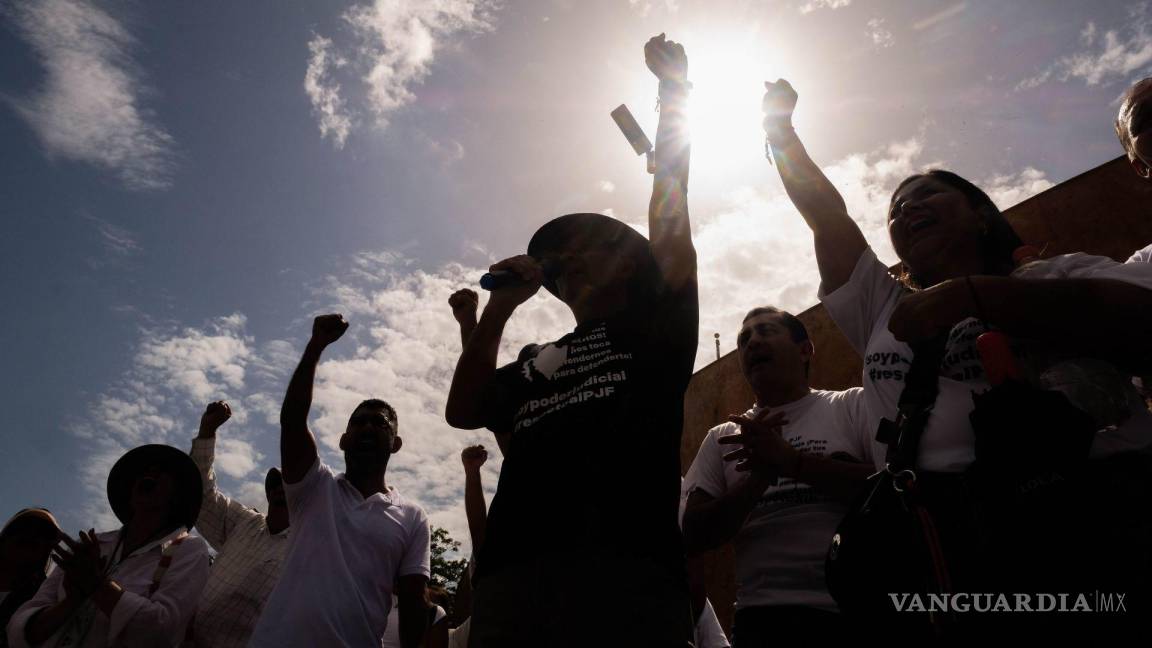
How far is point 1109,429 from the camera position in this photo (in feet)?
4.02

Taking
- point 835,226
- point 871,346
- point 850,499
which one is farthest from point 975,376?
point 850,499

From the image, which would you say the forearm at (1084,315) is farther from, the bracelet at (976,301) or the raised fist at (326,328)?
the raised fist at (326,328)

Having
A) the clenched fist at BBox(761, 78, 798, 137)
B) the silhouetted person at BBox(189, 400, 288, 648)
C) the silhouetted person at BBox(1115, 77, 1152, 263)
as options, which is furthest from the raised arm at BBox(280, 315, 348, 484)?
the silhouetted person at BBox(1115, 77, 1152, 263)

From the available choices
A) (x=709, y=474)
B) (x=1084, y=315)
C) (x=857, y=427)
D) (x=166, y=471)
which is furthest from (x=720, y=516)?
(x=166, y=471)

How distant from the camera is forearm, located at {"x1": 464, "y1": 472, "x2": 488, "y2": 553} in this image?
11.5ft

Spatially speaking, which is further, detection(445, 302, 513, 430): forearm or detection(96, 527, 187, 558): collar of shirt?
detection(96, 527, 187, 558): collar of shirt

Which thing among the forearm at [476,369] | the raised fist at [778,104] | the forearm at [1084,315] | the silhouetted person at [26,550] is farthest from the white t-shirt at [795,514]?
the silhouetted person at [26,550]

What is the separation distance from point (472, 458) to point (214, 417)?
92.7 inches

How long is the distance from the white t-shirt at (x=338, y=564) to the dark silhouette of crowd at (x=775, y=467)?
0.5 inches

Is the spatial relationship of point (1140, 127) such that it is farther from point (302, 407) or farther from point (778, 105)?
point (302, 407)

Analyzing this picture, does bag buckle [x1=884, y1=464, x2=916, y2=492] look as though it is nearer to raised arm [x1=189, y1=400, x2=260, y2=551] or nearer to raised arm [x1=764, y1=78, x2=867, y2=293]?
raised arm [x1=764, y1=78, x2=867, y2=293]

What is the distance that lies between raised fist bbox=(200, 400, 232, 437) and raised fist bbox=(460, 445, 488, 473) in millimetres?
2216

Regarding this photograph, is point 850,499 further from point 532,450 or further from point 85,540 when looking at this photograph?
point 85,540

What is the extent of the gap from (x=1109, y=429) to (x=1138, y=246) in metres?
4.39
